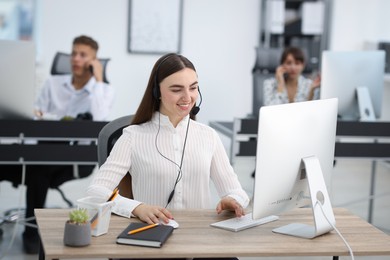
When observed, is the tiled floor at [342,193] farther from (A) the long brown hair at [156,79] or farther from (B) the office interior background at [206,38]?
(A) the long brown hair at [156,79]

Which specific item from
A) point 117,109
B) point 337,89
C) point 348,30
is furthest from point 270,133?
point 348,30

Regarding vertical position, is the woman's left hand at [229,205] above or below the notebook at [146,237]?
above

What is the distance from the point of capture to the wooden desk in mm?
1979

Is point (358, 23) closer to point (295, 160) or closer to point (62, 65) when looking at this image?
point (62, 65)

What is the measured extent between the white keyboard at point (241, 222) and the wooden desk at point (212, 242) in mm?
20

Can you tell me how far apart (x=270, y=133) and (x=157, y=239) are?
447 millimetres

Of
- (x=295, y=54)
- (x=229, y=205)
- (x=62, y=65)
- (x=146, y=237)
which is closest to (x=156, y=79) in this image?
(x=229, y=205)

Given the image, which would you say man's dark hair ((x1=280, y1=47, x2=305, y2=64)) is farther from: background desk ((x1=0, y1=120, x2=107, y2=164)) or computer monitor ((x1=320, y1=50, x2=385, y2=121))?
background desk ((x1=0, y1=120, x2=107, y2=164))

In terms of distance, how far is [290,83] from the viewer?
Result: 5203 millimetres

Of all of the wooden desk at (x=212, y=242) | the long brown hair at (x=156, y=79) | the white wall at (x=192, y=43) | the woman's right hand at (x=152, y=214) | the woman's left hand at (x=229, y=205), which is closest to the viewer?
the wooden desk at (x=212, y=242)

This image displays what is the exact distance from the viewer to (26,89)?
A: 3613 mm

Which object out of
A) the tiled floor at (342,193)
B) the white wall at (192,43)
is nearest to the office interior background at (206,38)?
the white wall at (192,43)

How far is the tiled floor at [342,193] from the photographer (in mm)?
4145

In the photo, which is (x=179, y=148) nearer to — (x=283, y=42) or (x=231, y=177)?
(x=231, y=177)
